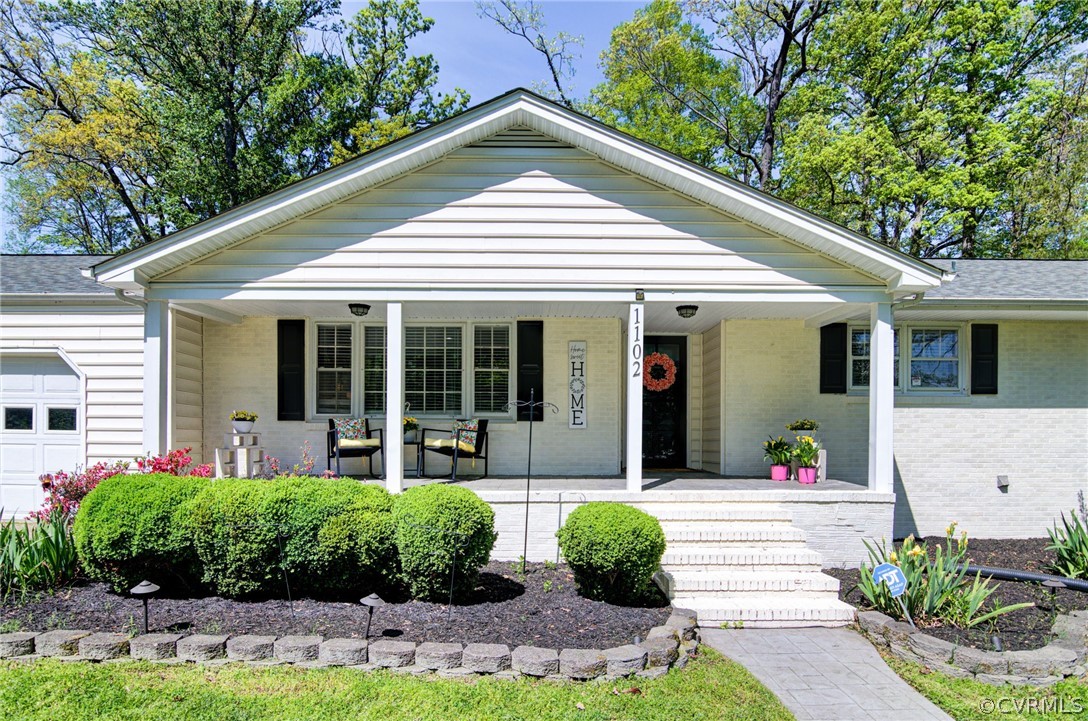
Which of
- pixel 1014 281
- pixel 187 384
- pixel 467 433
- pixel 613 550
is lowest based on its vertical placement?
pixel 613 550

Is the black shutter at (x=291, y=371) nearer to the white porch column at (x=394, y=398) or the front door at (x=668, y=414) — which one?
the white porch column at (x=394, y=398)

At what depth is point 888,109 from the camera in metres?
18.3

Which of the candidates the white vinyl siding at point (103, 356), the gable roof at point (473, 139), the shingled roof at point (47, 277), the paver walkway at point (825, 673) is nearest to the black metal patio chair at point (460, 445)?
the gable roof at point (473, 139)

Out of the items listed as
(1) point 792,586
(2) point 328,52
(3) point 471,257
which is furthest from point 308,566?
(2) point 328,52

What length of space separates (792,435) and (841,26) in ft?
49.6

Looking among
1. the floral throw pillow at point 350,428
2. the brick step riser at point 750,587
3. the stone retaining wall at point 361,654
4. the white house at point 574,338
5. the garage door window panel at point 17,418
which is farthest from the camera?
the garage door window panel at point 17,418

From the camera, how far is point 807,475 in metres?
8.38

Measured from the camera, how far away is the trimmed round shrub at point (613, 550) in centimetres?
540

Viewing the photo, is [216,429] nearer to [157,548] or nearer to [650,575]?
[157,548]

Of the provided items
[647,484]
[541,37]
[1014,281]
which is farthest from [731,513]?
[541,37]

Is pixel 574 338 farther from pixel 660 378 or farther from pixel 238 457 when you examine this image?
pixel 238 457

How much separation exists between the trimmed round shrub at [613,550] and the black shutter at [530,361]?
12.4ft

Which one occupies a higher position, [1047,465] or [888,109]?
[888,109]

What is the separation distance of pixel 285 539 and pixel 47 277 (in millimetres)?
7095
